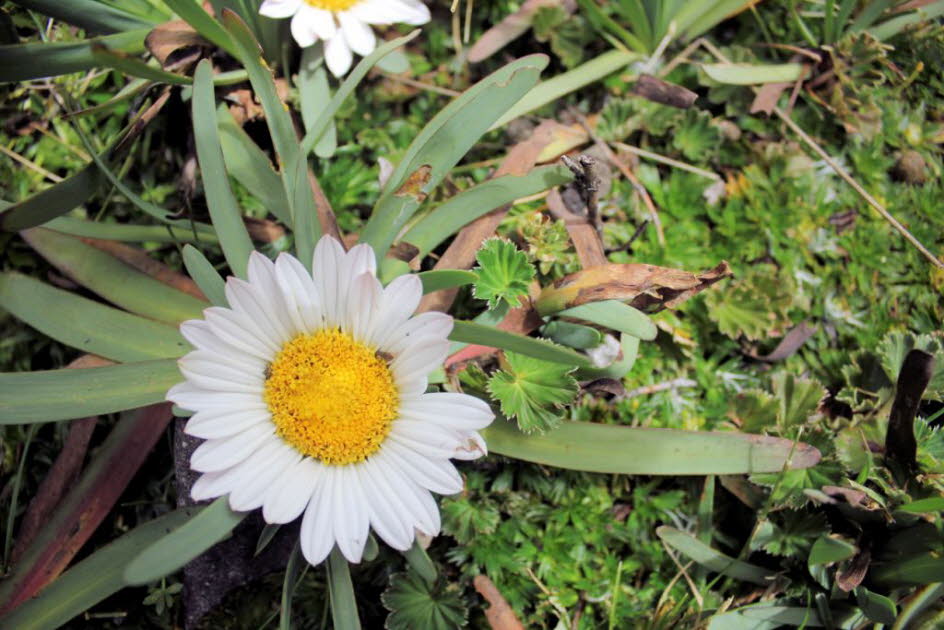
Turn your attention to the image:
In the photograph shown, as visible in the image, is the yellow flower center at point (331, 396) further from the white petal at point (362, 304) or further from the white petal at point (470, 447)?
the white petal at point (470, 447)

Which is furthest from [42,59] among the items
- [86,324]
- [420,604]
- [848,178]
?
[848,178]

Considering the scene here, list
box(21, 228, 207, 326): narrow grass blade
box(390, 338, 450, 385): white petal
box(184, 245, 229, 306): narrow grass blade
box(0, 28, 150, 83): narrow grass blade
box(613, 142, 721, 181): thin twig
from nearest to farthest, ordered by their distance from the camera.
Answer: box(390, 338, 450, 385): white petal
box(184, 245, 229, 306): narrow grass blade
box(0, 28, 150, 83): narrow grass blade
box(21, 228, 207, 326): narrow grass blade
box(613, 142, 721, 181): thin twig

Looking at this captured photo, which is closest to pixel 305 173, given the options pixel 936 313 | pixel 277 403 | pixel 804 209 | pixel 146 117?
pixel 277 403

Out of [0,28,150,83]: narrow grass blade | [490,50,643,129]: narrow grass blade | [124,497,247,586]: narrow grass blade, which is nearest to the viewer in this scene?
[124,497,247,586]: narrow grass blade

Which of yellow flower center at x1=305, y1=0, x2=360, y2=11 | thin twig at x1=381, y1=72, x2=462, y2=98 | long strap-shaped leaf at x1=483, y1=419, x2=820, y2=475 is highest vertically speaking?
yellow flower center at x1=305, y1=0, x2=360, y2=11

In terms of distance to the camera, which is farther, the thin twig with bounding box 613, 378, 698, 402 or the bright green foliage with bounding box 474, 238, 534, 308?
the thin twig with bounding box 613, 378, 698, 402

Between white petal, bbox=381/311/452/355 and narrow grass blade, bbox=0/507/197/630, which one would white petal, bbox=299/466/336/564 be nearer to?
Answer: white petal, bbox=381/311/452/355

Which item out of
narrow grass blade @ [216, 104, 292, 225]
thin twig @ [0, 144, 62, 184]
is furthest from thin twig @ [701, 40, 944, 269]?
thin twig @ [0, 144, 62, 184]

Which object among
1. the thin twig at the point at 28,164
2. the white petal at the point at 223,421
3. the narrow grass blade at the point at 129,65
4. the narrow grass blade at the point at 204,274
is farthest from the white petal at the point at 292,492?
the thin twig at the point at 28,164
